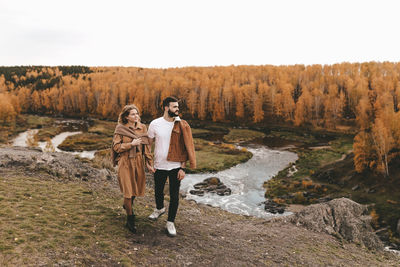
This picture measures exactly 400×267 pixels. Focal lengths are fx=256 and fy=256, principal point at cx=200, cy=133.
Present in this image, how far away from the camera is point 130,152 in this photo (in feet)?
21.5

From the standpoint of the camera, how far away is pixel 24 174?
13.3m

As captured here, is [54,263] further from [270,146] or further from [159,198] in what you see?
[270,146]

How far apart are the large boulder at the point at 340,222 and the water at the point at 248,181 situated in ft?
34.0

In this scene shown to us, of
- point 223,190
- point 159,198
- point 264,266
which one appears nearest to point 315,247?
point 264,266

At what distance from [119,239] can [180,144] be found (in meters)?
2.97

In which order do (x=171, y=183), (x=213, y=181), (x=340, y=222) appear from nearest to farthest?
(x=171, y=183) → (x=340, y=222) → (x=213, y=181)

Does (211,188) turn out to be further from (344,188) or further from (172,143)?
(172,143)

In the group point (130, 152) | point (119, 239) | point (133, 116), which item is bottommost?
point (119, 239)

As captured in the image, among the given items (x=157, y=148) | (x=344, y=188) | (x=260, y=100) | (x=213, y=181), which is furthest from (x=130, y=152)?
(x=260, y=100)

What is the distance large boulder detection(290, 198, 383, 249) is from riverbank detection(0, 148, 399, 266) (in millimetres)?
517

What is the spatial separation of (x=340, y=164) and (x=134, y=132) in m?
37.6

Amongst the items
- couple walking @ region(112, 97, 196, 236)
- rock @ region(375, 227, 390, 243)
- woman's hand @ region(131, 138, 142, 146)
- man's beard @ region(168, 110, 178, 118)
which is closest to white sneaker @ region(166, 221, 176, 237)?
couple walking @ region(112, 97, 196, 236)

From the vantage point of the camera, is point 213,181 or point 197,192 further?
point 213,181

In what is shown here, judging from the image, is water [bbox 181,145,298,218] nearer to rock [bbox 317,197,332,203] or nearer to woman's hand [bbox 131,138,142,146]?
rock [bbox 317,197,332,203]
